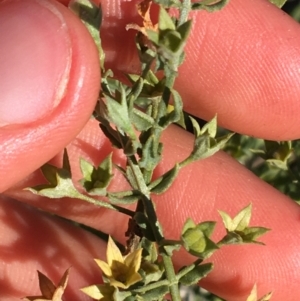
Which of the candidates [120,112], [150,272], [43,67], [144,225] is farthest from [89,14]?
[150,272]

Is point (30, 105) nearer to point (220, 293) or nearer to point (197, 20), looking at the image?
point (197, 20)

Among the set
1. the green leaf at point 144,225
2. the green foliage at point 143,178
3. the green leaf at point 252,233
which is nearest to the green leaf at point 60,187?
the green foliage at point 143,178

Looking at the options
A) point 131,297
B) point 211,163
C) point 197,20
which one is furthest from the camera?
point 211,163

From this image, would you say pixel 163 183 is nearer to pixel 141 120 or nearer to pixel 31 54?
pixel 141 120

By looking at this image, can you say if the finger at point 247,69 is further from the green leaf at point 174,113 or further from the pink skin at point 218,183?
the green leaf at point 174,113

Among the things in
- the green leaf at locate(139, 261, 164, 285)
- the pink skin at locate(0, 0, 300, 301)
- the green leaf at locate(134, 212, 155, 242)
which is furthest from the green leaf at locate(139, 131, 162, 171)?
the pink skin at locate(0, 0, 300, 301)

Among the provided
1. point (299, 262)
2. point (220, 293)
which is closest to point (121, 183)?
point (220, 293)
